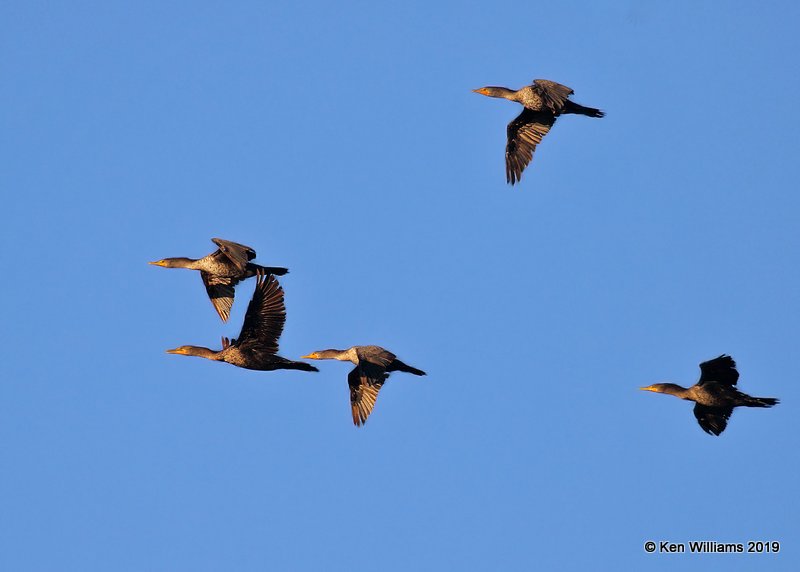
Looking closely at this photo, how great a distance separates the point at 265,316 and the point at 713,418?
31.5 ft

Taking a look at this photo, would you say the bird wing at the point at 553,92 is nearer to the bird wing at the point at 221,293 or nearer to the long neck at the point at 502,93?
the long neck at the point at 502,93

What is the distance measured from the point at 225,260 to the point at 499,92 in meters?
7.56

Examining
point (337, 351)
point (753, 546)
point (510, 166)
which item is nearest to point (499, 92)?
point (510, 166)

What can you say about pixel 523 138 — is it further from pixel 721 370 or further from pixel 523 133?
pixel 721 370

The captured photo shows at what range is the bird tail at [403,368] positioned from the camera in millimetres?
29234

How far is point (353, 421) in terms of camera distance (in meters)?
29.7

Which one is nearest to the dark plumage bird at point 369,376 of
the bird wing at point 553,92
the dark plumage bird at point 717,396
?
the dark plumage bird at point 717,396

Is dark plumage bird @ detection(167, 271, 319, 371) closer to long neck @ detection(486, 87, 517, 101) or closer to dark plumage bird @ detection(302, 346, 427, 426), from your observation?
dark plumage bird @ detection(302, 346, 427, 426)

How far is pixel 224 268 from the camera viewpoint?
3039 cm

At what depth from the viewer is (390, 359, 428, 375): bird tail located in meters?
29.2

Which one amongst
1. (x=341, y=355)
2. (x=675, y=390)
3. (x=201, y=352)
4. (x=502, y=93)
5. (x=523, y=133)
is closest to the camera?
(x=675, y=390)

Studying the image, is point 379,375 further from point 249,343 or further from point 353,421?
point 249,343

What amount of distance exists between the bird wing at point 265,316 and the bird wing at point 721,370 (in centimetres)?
870

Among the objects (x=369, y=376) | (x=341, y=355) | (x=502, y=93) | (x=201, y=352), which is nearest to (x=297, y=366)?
(x=369, y=376)
